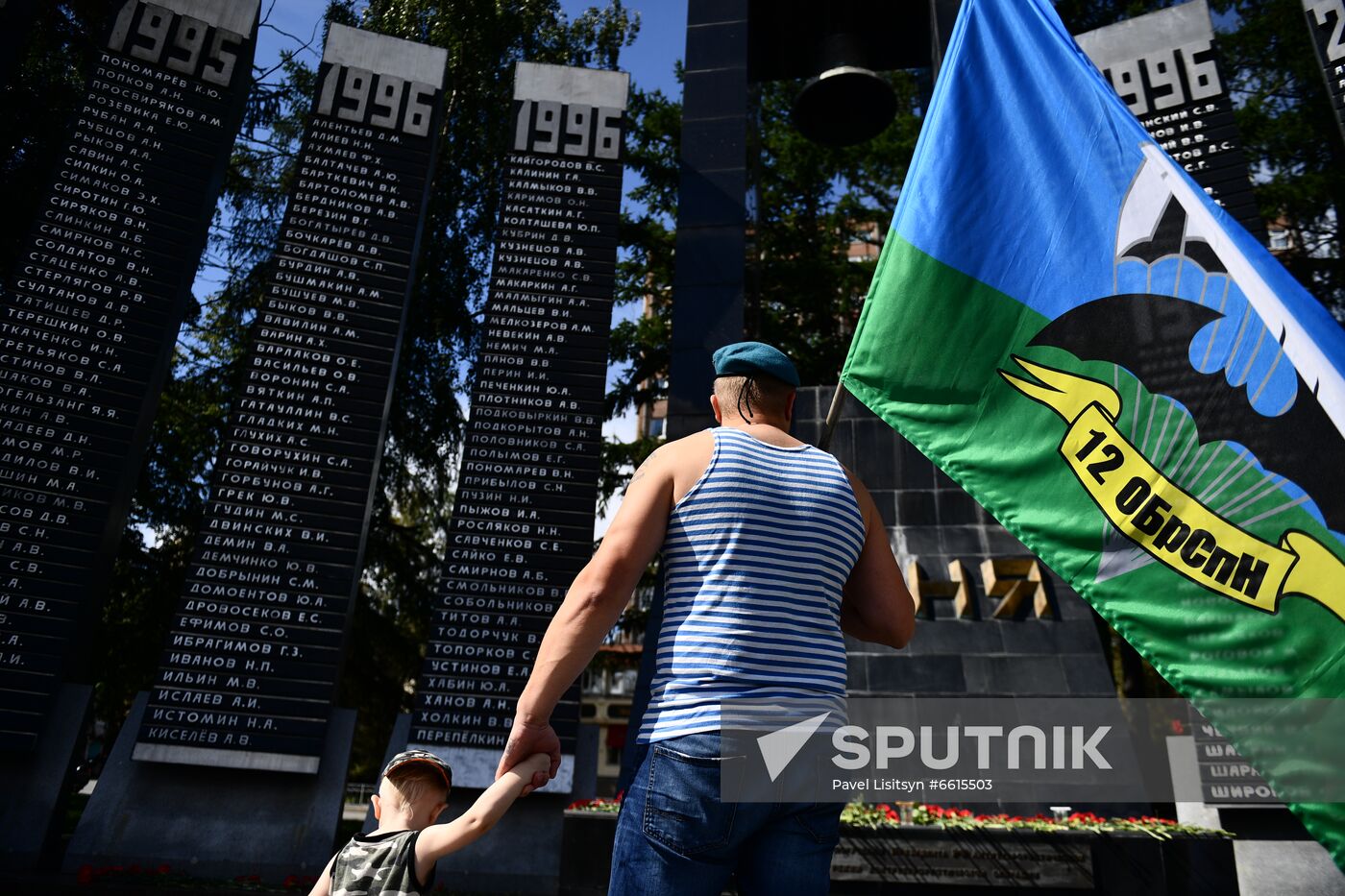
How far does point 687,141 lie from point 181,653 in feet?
23.5

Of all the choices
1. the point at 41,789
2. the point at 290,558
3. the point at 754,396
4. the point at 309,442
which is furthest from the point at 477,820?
the point at 41,789

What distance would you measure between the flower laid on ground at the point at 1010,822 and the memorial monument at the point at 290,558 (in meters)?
4.57

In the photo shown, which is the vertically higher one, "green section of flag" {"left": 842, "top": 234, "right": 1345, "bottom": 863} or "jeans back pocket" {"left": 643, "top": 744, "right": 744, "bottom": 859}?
"green section of flag" {"left": 842, "top": 234, "right": 1345, "bottom": 863}

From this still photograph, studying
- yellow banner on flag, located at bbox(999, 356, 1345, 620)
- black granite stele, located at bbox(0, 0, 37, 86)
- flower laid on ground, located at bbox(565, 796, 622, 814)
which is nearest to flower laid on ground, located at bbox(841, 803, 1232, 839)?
flower laid on ground, located at bbox(565, 796, 622, 814)

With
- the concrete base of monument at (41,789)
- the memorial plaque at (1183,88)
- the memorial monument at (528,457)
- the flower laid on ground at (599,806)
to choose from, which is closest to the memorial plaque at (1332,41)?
the memorial plaque at (1183,88)

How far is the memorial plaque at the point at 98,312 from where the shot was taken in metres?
8.26

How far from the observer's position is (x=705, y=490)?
2.05m

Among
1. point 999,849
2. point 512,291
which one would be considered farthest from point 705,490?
point 512,291

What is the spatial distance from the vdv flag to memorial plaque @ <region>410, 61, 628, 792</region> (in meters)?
6.60

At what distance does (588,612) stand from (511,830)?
7.80 meters

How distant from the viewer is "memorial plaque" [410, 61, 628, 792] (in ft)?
29.4

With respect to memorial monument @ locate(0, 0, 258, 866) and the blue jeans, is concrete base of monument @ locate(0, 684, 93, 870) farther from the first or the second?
the blue jeans

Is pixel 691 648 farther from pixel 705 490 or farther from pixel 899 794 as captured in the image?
pixel 899 794

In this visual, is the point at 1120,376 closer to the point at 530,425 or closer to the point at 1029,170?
the point at 1029,170
